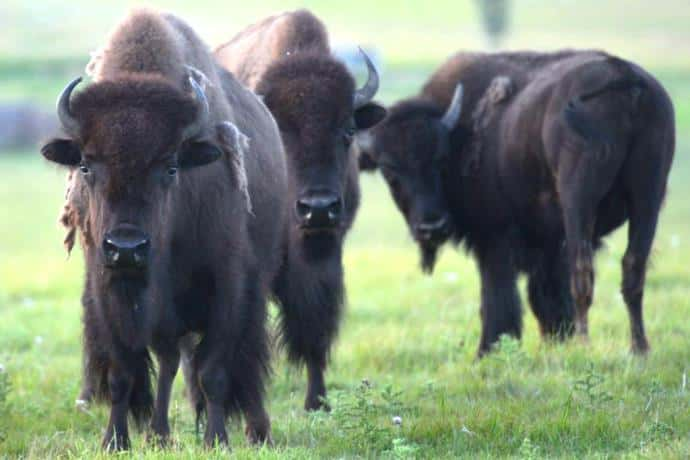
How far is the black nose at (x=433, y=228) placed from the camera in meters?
10.6

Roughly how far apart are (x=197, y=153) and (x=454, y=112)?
4.76m

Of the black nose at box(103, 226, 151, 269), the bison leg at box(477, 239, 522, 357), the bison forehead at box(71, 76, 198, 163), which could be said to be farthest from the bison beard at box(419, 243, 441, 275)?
the black nose at box(103, 226, 151, 269)

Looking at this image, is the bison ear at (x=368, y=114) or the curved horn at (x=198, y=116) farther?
the bison ear at (x=368, y=114)

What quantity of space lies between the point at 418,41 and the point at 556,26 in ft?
24.9

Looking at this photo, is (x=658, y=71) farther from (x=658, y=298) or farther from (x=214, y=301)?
(x=214, y=301)

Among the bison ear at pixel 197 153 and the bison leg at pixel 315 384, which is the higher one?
the bison ear at pixel 197 153

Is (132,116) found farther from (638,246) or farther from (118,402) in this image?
(638,246)

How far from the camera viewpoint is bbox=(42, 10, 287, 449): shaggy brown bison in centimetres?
603

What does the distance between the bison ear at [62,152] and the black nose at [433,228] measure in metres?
4.67

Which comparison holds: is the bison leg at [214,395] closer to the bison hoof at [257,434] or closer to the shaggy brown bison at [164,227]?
the shaggy brown bison at [164,227]

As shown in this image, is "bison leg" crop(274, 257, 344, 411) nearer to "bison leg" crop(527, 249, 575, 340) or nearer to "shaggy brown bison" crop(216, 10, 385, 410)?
"shaggy brown bison" crop(216, 10, 385, 410)

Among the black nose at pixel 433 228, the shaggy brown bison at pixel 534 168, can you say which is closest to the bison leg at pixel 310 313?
the shaggy brown bison at pixel 534 168

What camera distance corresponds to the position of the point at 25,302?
13.3 metres

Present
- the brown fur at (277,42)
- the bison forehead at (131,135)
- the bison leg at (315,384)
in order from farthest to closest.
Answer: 1. the brown fur at (277,42)
2. the bison leg at (315,384)
3. the bison forehead at (131,135)
